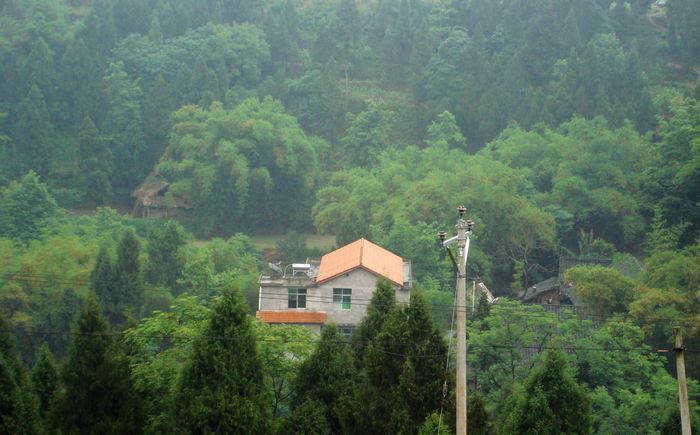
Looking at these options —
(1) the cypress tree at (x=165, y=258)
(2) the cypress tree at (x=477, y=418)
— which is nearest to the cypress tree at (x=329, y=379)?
(2) the cypress tree at (x=477, y=418)

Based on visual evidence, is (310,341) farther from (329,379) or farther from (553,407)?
(553,407)

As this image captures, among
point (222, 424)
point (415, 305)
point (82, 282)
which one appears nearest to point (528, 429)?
point (415, 305)

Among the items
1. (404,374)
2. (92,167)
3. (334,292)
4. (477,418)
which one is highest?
(92,167)

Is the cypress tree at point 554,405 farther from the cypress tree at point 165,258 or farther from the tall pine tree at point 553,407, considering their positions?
the cypress tree at point 165,258

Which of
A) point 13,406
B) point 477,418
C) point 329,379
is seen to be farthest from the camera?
point 329,379

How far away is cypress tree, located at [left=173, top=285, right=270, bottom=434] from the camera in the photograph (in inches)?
813

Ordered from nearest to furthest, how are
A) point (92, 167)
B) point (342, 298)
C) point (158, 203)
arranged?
point (342, 298) → point (92, 167) → point (158, 203)

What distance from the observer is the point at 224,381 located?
2088 centimetres

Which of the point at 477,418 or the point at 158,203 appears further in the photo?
the point at 158,203

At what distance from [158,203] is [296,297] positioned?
24.1 m

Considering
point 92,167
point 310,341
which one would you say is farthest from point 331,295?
point 92,167

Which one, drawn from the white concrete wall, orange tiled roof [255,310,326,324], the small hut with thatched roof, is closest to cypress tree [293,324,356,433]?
orange tiled roof [255,310,326,324]

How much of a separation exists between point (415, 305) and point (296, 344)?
4.55 m

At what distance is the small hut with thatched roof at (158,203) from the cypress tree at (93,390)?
121 feet
